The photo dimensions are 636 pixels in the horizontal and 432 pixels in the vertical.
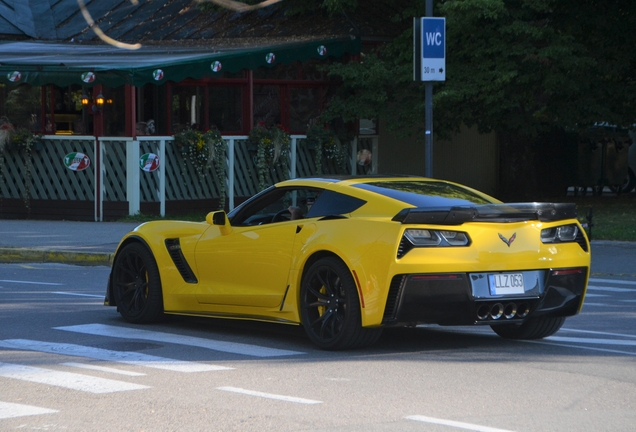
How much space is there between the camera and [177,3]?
29750 millimetres

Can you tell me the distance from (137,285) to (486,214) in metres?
3.48

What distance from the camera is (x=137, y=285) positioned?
9.99 meters

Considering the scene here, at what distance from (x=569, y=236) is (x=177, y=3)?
22.7 metres

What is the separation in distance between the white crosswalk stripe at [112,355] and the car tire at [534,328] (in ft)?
8.64

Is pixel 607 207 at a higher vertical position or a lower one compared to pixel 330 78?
lower

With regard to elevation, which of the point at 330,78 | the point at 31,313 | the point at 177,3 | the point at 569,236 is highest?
the point at 177,3

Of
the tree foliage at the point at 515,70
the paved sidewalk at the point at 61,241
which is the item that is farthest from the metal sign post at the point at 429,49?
the tree foliage at the point at 515,70

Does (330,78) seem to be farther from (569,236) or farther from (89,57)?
(569,236)

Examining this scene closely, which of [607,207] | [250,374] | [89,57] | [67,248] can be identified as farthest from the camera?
[607,207]

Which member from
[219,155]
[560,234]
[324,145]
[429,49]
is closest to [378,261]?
[560,234]

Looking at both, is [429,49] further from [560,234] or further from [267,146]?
[267,146]

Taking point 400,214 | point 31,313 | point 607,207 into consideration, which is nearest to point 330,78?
point 607,207

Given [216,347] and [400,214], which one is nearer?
[400,214]

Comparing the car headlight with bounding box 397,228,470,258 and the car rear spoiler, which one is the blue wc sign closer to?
the car rear spoiler
